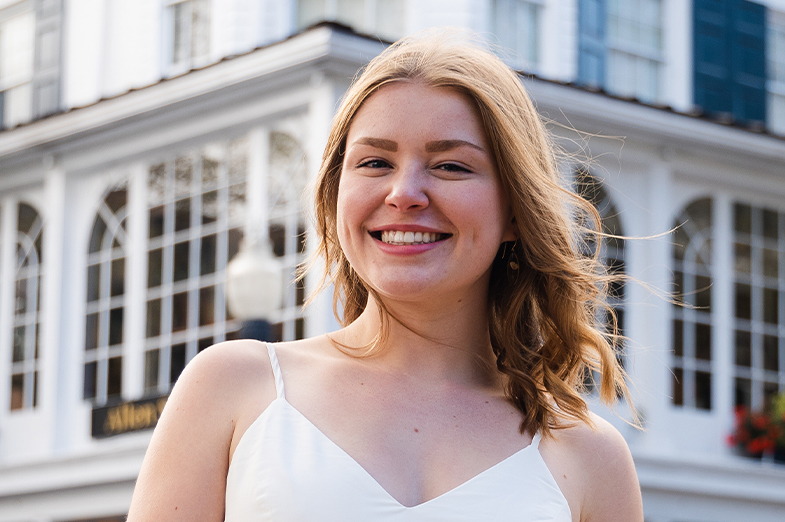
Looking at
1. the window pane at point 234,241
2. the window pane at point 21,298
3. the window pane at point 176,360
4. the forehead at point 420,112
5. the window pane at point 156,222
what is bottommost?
the window pane at point 176,360

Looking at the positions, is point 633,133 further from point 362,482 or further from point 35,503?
point 362,482

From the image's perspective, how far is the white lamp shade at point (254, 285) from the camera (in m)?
5.65

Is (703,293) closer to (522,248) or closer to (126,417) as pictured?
(126,417)

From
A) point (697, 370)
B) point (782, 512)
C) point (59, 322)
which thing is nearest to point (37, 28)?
point (59, 322)

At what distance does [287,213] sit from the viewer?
8664 mm

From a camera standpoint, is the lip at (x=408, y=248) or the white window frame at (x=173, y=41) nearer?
the lip at (x=408, y=248)

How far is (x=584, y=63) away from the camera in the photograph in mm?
10641

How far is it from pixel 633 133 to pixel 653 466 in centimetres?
289

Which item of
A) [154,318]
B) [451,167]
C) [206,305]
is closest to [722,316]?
[206,305]

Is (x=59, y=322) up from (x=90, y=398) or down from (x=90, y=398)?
up

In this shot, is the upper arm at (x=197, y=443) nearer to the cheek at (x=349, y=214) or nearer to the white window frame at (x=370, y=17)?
the cheek at (x=349, y=214)

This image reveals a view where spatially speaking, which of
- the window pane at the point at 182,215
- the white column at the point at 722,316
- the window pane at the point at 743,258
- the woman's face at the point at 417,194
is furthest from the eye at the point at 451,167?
the window pane at the point at 743,258

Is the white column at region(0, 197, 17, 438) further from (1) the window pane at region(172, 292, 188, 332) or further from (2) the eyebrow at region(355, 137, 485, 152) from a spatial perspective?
(2) the eyebrow at region(355, 137, 485, 152)

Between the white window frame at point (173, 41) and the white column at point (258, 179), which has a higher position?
the white window frame at point (173, 41)
